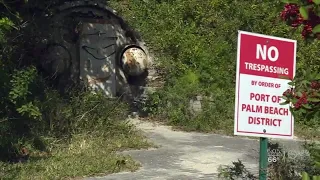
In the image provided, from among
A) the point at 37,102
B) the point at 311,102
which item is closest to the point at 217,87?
the point at 37,102

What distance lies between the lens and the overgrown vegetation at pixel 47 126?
7.42 m

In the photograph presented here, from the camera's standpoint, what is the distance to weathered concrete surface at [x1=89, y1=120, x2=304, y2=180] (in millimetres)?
7500

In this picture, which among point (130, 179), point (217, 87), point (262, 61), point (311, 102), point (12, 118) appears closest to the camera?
point (311, 102)

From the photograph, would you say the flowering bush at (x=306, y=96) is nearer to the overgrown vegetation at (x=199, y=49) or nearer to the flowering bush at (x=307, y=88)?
the flowering bush at (x=307, y=88)

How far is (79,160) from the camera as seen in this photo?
784 cm

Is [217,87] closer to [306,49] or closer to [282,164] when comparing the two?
[306,49]

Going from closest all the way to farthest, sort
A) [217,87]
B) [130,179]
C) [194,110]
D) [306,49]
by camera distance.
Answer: [130,179] → [194,110] → [217,87] → [306,49]

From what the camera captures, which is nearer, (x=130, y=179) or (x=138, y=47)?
(x=130, y=179)

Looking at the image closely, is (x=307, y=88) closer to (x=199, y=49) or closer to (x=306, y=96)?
(x=306, y=96)

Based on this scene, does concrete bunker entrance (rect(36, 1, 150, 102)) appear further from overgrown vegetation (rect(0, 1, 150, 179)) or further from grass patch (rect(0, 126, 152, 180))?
grass patch (rect(0, 126, 152, 180))

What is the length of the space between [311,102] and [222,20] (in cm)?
1242

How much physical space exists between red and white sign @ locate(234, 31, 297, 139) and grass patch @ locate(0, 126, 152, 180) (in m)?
3.54

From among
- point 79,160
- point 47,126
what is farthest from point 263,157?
point 47,126

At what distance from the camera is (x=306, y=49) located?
14367mm
